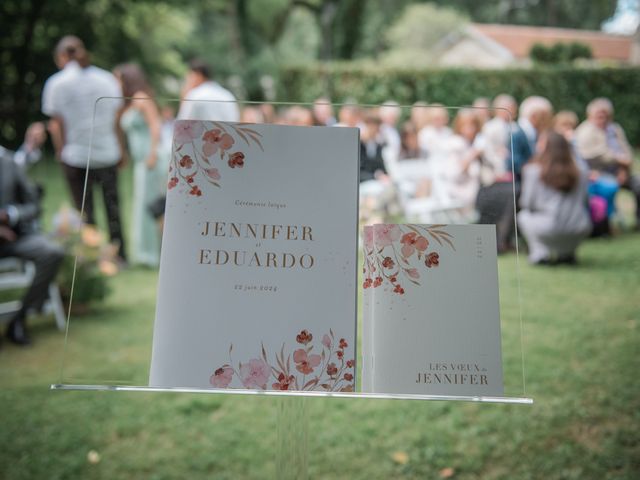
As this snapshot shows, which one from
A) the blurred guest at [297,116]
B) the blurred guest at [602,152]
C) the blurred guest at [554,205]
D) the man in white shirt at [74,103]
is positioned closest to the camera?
the blurred guest at [297,116]

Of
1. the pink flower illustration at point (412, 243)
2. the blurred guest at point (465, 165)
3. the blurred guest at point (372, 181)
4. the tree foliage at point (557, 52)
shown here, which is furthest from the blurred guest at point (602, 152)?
the tree foliage at point (557, 52)

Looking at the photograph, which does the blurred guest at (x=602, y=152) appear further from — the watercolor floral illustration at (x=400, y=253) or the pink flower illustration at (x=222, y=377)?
the pink flower illustration at (x=222, y=377)

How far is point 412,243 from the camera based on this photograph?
3.14 ft

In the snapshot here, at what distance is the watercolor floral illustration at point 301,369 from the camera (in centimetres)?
89

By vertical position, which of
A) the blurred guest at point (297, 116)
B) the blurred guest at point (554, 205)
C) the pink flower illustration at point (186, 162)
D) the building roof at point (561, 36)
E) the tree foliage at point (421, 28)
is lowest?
the pink flower illustration at point (186, 162)

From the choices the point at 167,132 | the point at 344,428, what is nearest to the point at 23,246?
the point at 167,132

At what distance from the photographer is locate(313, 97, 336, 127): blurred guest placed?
1.08 metres

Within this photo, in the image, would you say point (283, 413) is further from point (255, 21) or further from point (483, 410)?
point (255, 21)

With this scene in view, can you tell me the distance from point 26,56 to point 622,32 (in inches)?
1135

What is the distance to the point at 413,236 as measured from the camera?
0.96 m

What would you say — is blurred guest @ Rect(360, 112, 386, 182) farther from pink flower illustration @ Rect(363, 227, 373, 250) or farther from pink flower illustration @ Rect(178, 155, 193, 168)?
pink flower illustration @ Rect(178, 155, 193, 168)

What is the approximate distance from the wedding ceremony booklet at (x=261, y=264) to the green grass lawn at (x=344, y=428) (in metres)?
1.02

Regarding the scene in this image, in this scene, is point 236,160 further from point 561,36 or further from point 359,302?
point 561,36

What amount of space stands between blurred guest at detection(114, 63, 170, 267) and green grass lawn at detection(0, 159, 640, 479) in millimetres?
249
